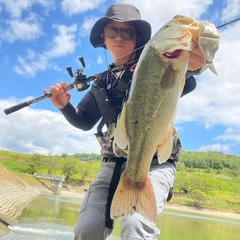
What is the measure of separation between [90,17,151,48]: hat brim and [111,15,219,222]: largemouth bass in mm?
1726

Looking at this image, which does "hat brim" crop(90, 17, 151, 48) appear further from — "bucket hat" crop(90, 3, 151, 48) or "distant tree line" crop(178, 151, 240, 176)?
"distant tree line" crop(178, 151, 240, 176)

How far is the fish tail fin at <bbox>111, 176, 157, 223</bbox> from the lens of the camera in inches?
108

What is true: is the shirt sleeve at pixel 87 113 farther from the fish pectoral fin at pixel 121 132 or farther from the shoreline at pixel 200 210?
the shoreline at pixel 200 210

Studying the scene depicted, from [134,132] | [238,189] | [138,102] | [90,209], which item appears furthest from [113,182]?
[238,189]

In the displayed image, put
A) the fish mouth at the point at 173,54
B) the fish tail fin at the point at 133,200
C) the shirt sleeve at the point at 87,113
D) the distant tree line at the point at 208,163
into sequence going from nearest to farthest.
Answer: the fish mouth at the point at 173,54
the fish tail fin at the point at 133,200
the shirt sleeve at the point at 87,113
the distant tree line at the point at 208,163

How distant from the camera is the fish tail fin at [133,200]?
8.98 feet

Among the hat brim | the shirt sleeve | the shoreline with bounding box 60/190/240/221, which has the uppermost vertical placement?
the shoreline with bounding box 60/190/240/221

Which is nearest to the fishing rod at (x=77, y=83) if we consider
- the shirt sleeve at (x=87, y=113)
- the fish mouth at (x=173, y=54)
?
the shirt sleeve at (x=87, y=113)

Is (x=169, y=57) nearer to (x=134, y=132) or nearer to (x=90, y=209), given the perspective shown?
(x=134, y=132)

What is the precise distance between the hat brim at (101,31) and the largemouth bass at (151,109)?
5.66 ft

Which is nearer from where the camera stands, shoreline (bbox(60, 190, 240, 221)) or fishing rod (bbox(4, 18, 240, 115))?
fishing rod (bbox(4, 18, 240, 115))

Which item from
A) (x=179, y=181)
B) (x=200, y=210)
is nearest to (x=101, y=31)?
(x=200, y=210)

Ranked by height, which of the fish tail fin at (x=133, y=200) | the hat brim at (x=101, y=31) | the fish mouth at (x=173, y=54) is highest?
the hat brim at (x=101, y=31)

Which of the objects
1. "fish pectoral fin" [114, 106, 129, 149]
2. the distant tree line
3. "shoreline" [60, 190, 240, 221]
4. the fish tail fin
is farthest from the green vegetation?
"fish pectoral fin" [114, 106, 129, 149]
